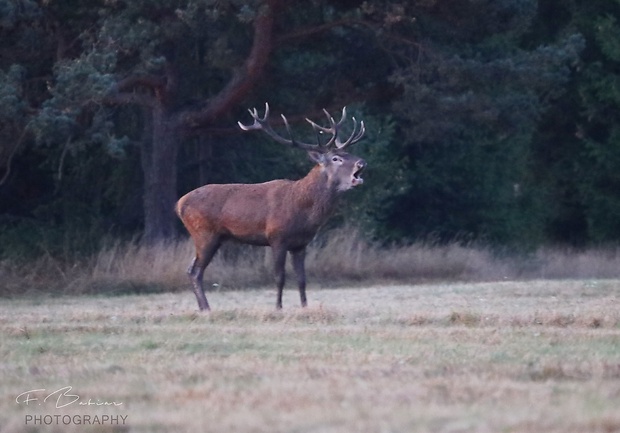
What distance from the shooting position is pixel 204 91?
26.4 m

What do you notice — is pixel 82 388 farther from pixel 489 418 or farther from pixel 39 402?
pixel 489 418

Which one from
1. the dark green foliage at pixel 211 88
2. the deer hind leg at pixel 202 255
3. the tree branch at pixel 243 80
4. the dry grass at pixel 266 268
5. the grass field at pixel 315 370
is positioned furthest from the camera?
the tree branch at pixel 243 80

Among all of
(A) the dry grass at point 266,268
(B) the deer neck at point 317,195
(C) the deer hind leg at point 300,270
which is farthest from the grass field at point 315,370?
(A) the dry grass at point 266,268

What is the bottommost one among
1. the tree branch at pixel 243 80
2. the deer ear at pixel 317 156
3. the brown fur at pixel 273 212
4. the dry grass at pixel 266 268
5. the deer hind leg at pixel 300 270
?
the dry grass at pixel 266 268

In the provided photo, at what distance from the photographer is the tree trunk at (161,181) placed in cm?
2427

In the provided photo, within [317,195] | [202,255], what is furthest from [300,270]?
[202,255]

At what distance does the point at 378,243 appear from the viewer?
2619cm

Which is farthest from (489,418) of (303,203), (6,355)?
(303,203)

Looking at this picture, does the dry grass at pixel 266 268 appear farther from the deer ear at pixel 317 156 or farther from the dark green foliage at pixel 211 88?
the deer ear at pixel 317 156
